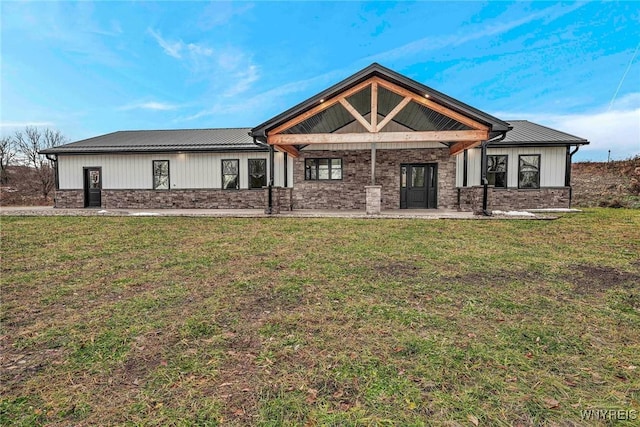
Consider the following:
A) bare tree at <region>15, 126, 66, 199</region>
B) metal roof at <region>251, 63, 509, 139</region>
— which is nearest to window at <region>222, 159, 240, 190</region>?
metal roof at <region>251, 63, 509, 139</region>

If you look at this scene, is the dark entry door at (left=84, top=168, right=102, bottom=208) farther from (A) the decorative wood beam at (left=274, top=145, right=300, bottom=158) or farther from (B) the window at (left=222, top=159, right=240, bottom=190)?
(A) the decorative wood beam at (left=274, top=145, right=300, bottom=158)

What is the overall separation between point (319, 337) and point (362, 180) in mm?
11541

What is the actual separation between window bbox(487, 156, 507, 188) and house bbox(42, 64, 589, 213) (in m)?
0.04

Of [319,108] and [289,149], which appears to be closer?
[319,108]

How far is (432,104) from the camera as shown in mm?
9922

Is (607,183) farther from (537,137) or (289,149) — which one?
(289,149)

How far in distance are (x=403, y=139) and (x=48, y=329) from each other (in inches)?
381

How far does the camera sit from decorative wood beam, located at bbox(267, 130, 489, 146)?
9820 millimetres

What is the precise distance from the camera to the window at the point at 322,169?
1380 cm

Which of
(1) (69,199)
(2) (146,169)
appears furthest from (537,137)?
(1) (69,199)

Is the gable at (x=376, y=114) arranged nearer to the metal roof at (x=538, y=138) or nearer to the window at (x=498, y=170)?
the window at (x=498, y=170)

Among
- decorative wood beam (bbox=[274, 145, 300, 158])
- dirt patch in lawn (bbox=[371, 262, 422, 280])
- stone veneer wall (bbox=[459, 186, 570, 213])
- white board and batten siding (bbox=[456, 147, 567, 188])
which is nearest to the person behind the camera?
dirt patch in lawn (bbox=[371, 262, 422, 280])

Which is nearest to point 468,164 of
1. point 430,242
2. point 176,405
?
point 430,242

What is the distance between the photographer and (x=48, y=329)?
2.73 m
